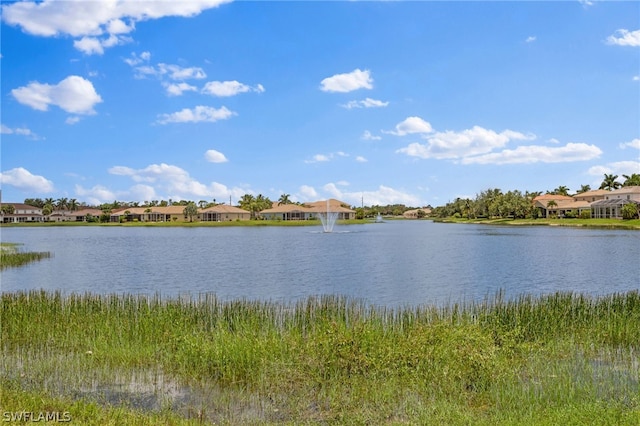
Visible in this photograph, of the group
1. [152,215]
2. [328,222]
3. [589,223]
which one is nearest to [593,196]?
[589,223]

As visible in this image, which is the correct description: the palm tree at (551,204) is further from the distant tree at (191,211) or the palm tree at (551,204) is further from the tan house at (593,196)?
the distant tree at (191,211)

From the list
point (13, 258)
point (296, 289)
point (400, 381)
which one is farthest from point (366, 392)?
point (13, 258)

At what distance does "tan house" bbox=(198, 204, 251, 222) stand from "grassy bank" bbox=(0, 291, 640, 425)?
106168mm

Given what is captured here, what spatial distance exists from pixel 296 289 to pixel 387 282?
458cm

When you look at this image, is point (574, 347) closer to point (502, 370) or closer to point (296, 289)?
point (502, 370)

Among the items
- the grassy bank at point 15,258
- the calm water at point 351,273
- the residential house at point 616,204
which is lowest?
the calm water at point 351,273

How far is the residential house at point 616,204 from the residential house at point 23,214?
13212 cm

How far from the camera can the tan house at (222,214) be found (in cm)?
11875

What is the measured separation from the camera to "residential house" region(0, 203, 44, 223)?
126750 millimetres

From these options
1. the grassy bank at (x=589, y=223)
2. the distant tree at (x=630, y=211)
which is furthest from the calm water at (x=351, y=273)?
the distant tree at (x=630, y=211)

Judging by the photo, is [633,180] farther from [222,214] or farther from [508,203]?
[222,214]

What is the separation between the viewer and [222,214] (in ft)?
Answer: 389

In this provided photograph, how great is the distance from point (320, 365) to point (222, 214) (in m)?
112

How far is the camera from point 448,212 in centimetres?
14550
